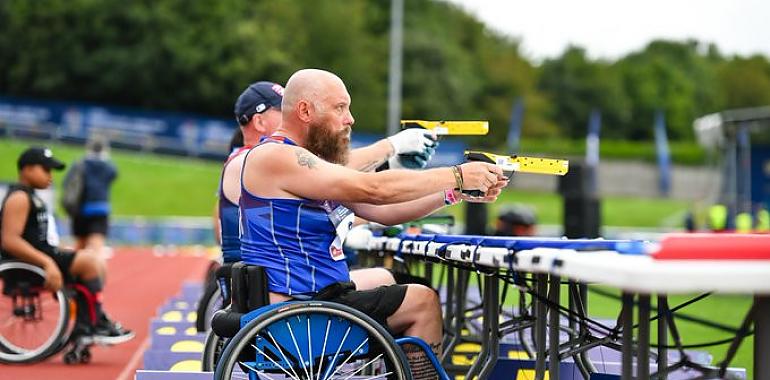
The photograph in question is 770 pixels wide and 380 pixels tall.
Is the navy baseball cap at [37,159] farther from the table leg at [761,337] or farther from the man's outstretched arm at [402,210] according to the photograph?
the table leg at [761,337]

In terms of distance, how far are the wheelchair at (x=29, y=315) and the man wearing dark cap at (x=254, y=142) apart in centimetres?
247

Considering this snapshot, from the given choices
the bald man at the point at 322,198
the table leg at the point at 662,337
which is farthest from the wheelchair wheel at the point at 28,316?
the table leg at the point at 662,337

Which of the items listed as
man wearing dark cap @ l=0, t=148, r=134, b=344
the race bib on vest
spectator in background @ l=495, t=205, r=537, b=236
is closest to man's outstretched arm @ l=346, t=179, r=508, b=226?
the race bib on vest

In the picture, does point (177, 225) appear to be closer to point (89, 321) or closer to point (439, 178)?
point (89, 321)

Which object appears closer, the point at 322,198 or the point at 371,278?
the point at 322,198

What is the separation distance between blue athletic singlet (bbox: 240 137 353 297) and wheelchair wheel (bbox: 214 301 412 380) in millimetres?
331

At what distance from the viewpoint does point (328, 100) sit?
5.39 metres

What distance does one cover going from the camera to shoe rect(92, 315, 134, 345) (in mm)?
9461

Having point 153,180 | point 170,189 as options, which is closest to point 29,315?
point 170,189

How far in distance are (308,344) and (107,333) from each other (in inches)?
193

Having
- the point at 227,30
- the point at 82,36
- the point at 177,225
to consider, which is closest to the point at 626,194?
the point at 227,30

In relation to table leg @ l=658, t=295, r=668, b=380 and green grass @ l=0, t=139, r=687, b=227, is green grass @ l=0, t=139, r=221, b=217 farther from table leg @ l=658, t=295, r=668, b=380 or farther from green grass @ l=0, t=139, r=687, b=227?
table leg @ l=658, t=295, r=668, b=380

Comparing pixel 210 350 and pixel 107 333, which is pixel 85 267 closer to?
pixel 107 333

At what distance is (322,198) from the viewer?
5.16m
